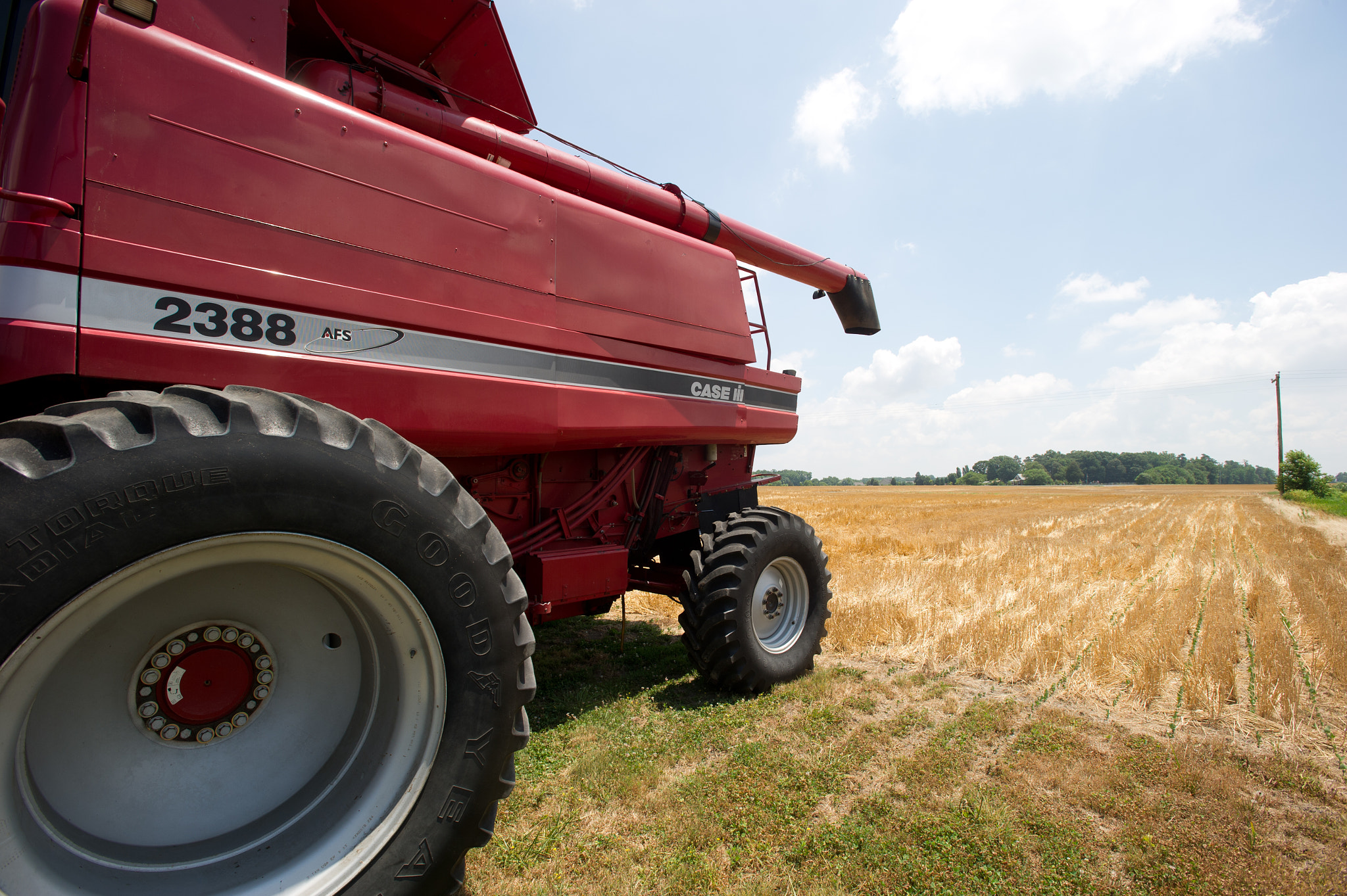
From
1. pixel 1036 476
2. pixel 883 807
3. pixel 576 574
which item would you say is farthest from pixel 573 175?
pixel 1036 476

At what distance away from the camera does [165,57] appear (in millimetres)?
2268

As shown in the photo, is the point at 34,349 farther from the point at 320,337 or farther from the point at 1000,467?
the point at 1000,467

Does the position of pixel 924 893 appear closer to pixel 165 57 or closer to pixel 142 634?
pixel 142 634

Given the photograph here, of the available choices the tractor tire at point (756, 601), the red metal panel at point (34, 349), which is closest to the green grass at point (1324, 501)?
the tractor tire at point (756, 601)

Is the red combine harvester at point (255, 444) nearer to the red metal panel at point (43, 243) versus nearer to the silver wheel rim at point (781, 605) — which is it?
the red metal panel at point (43, 243)

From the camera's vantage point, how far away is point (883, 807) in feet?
9.06

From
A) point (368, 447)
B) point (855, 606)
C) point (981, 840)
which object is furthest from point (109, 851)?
point (855, 606)

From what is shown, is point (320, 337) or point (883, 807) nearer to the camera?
point (320, 337)

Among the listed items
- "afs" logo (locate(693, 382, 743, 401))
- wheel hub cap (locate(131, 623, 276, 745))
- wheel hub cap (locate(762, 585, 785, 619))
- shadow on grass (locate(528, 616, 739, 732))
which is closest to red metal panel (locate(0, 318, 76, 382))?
wheel hub cap (locate(131, 623, 276, 745))

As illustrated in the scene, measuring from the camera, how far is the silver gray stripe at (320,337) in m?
2.12

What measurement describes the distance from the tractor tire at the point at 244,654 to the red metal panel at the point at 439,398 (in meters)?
0.51

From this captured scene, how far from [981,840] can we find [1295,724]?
2505 millimetres

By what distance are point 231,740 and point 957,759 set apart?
3.11m

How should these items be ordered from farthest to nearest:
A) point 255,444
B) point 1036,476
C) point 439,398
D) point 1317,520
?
point 1036,476
point 1317,520
point 439,398
point 255,444
